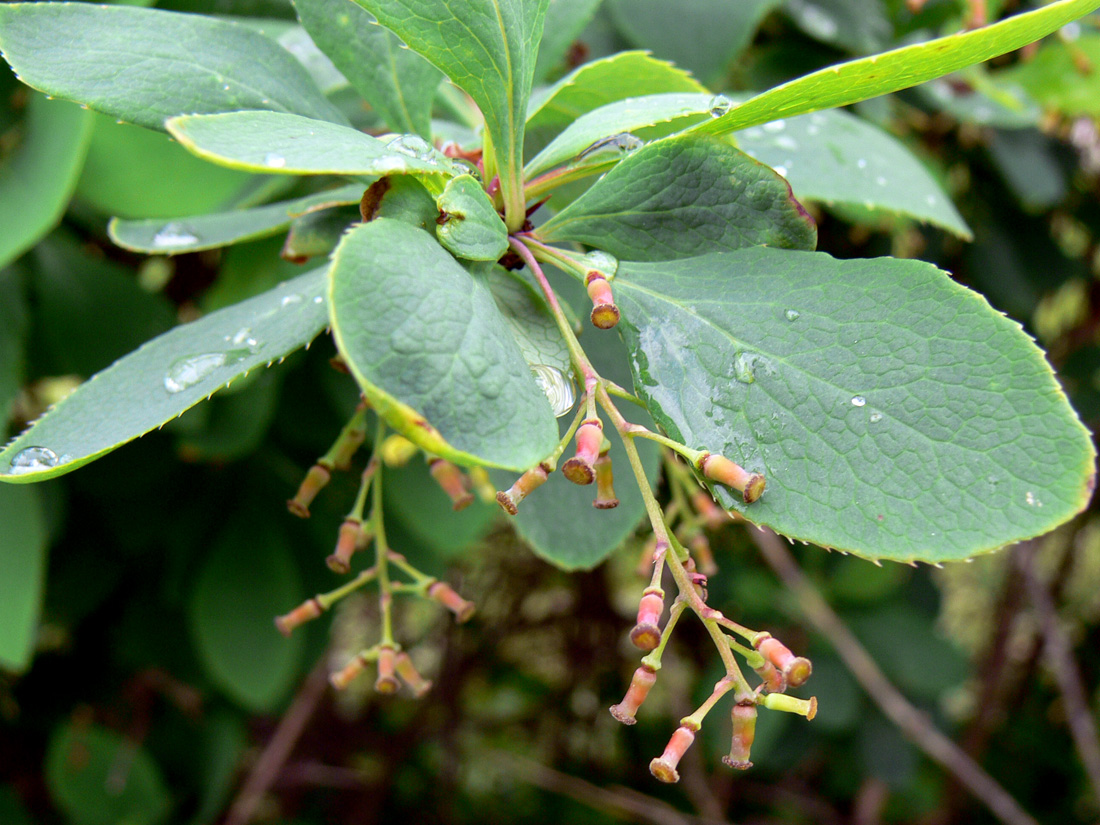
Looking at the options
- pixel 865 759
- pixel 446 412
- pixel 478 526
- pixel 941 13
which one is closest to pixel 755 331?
pixel 446 412

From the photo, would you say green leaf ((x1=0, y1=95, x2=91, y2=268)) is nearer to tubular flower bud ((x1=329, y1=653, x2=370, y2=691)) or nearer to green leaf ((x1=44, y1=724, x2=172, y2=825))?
tubular flower bud ((x1=329, y1=653, x2=370, y2=691))

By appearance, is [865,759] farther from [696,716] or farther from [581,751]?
[696,716]

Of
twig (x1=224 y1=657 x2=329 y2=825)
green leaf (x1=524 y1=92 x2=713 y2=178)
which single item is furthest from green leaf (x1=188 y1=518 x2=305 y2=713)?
green leaf (x1=524 y1=92 x2=713 y2=178)

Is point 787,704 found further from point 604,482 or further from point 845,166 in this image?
point 845,166

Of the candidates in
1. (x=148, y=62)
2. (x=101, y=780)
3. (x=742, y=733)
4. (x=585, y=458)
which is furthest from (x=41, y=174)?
(x=101, y=780)

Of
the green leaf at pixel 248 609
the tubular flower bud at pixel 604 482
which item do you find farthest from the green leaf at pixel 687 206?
the green leaf at pixel 248 609
